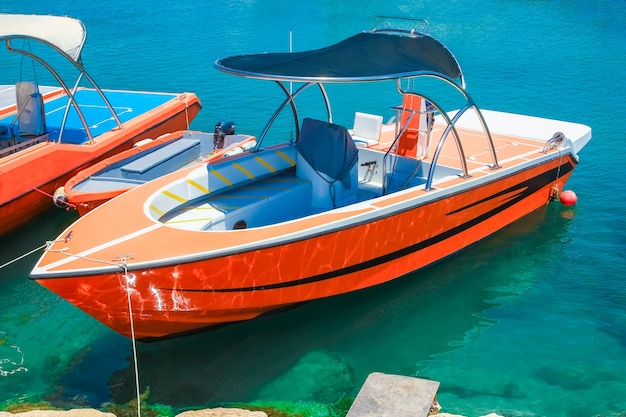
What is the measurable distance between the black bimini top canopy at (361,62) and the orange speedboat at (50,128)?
3657 millimetres

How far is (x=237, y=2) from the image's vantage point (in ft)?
105

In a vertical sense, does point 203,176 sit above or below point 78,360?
above

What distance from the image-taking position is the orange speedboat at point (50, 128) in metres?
9.89

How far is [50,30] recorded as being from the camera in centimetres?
1035

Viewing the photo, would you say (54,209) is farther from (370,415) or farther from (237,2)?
(237,2)

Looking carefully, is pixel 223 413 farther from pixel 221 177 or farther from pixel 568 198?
pixel 568 198

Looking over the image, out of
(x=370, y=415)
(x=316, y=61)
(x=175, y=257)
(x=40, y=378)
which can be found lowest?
(x=40, y=378)

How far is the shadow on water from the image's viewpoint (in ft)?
23.5

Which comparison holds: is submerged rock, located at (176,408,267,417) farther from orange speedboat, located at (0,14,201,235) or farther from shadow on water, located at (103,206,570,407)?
orange speedboat, located at (0,14,201,235)

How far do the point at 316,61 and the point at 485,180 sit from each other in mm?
2764

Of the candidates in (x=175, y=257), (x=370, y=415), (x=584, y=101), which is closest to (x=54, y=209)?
(x=175, y=257)

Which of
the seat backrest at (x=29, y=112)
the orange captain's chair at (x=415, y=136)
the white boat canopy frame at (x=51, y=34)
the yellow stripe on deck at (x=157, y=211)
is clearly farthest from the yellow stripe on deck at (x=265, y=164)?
the seat backrest at (x=29, y=112)

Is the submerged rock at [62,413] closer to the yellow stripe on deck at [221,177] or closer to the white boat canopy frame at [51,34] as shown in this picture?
the yellow stripe on deck at [221,177]

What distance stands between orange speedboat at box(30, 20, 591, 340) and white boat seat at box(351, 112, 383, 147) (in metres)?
0.02
